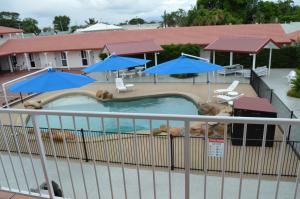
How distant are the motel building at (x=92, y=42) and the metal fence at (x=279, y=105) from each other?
29.6ft

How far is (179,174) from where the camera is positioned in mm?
5762

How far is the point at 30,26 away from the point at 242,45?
197ft

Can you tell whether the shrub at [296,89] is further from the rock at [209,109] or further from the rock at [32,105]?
the rock at [32,105]

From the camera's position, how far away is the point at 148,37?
932 inches

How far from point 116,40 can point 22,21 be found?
5231cm

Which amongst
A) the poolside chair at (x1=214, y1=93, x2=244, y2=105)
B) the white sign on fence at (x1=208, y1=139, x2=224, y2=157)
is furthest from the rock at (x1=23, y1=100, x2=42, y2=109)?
the white sign on fence at (x1=208, y1=139, x2=224, y2=157)

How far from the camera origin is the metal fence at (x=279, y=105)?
687cm

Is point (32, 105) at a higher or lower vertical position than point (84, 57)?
lower

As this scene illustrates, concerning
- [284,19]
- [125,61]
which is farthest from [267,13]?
[125,61]

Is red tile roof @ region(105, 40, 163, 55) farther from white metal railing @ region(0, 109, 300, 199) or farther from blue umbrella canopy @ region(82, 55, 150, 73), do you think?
white metal railing @ region(0, 109, 300, 199)

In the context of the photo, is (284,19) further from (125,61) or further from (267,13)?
(125,61)

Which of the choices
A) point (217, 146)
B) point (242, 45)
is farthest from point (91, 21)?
point (217, 146)

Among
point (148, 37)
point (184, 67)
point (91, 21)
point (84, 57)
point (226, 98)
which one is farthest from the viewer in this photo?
point (91, 21)

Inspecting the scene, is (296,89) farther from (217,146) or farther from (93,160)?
(93,160)
